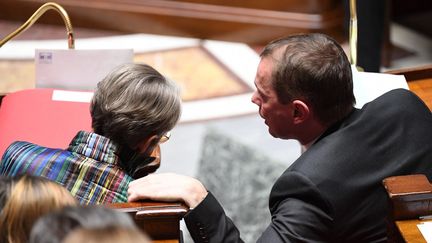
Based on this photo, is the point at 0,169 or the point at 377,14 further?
the point at 377,14

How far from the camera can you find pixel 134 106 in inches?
82.0

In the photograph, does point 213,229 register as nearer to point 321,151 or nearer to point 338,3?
point 321,151

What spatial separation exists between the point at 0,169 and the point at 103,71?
1.97 feet

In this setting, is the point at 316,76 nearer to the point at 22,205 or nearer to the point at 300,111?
the point at 300,111

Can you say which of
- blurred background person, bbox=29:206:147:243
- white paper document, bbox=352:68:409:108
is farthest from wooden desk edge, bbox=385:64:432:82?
blurred background person, bbox=29:206:147:243

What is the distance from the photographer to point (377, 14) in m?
4.23

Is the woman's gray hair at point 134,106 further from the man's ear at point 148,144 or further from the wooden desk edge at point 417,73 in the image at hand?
the wooden desk edge at point 417,73

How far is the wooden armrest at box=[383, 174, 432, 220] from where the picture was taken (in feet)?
5.79

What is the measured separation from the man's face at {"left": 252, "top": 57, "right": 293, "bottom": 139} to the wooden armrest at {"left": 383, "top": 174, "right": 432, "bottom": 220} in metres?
0.38

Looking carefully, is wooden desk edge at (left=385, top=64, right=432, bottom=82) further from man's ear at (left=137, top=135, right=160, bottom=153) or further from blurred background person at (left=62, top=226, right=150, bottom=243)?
blurred background person at (left=62, top=226, right=150, bottom=243)

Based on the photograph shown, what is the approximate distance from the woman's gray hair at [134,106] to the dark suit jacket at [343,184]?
11.0 inches

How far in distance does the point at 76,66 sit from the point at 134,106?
23.5 inches

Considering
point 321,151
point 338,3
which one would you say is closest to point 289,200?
point 321,151

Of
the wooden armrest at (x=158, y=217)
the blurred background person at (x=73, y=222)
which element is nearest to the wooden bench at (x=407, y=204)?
the wooden armrest at (x=158, y=217)
